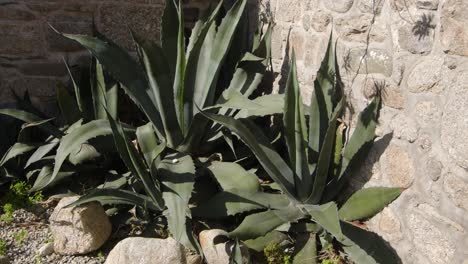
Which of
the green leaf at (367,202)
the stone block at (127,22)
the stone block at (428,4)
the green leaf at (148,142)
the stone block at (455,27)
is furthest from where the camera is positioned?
the stone block at (127,22)

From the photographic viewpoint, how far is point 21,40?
2918 mm

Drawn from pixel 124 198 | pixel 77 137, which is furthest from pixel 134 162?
pixel 77 137

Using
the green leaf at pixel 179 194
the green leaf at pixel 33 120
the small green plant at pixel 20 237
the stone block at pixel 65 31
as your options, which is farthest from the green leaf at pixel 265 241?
the stone block at pixel 65 31

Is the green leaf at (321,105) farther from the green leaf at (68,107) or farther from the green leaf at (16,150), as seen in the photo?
the green leaf at (16,150)

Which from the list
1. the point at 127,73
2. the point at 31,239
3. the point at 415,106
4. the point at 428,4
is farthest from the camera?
the point at 127,73

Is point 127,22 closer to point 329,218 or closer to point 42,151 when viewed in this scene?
point 42,151

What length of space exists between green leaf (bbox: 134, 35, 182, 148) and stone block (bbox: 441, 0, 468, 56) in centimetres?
136

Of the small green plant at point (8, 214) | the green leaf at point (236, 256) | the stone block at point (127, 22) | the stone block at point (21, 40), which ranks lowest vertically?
the small green plant at point (8, 214)

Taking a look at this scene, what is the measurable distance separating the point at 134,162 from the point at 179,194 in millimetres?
251

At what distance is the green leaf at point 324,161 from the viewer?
2107mm

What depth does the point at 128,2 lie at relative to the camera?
3057 mm

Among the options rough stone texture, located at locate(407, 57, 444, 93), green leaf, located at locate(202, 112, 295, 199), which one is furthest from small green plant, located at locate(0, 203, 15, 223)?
rough stone texture, located at locate(407, 57, 444, 93)

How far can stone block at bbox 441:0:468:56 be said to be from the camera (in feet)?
5.55

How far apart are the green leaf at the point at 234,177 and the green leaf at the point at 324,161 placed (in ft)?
0.91
